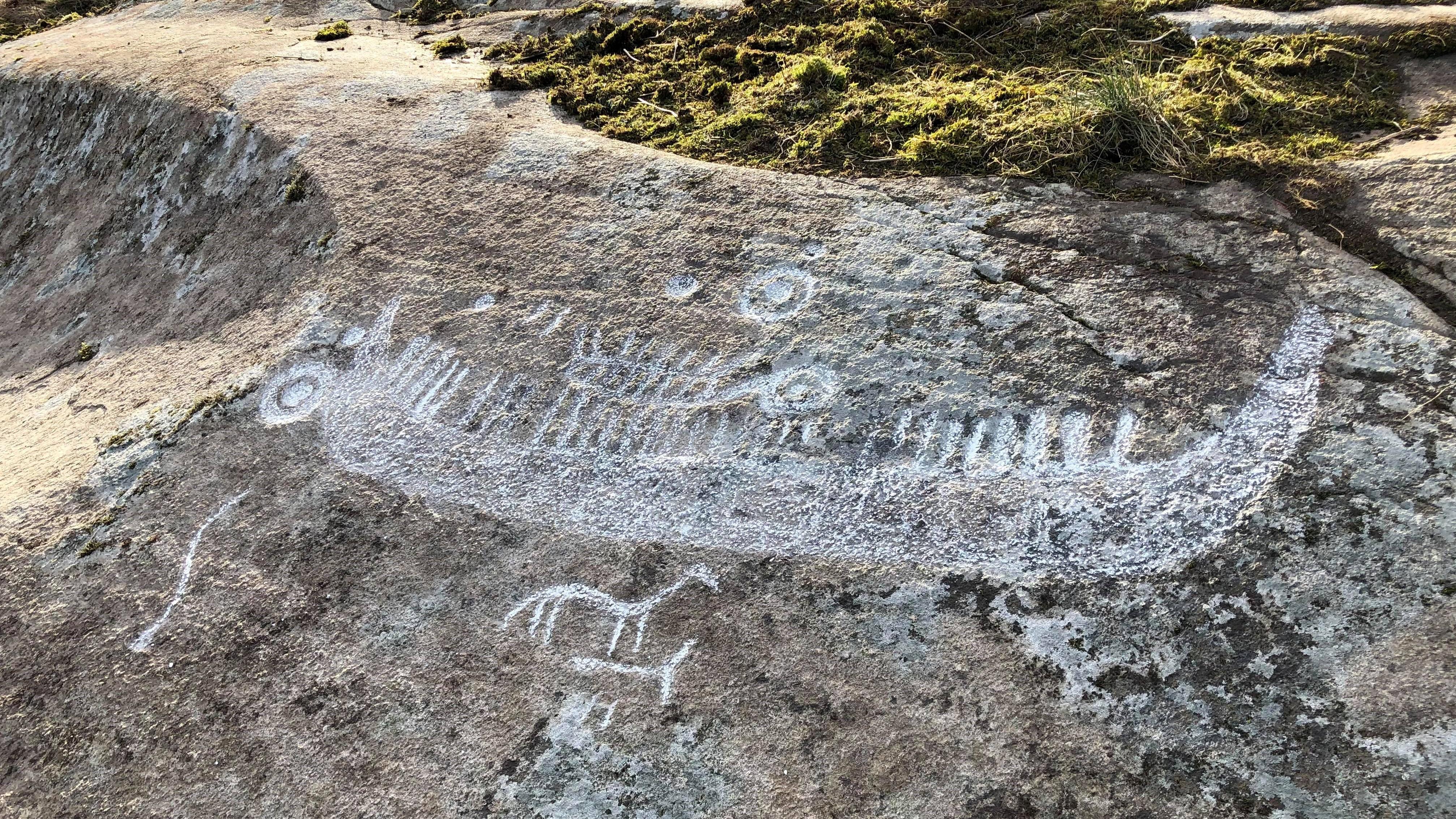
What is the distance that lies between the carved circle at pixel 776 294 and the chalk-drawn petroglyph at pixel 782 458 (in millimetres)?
33

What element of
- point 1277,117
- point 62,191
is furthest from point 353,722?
point 62,191

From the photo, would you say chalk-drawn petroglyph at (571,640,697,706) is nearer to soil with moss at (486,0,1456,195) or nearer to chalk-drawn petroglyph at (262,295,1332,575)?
chalk-drawn petroglyph at (262,295,1332,575)

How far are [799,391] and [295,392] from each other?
1.97m

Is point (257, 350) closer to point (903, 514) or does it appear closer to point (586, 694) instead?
point (586, 694)

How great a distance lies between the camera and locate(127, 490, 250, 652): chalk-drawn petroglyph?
280 centimetres

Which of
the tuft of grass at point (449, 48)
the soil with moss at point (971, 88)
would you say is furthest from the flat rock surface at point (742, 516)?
the tuft of grass at point (449, 48)

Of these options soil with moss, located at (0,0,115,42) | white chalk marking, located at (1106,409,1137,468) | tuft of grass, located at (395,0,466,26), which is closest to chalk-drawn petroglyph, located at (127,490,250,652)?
white chalk marking, located at (1106,409,1137,468)

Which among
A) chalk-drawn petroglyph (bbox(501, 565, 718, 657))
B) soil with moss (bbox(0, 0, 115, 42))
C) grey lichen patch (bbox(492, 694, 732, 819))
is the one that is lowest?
grey lichen patch (bbox(492, 694, 732, 819))

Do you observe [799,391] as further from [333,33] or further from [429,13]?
[429,13]

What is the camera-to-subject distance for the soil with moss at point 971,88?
3.71 m

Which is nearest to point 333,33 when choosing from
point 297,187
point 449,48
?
point 449,48

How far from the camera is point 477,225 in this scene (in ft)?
12.9

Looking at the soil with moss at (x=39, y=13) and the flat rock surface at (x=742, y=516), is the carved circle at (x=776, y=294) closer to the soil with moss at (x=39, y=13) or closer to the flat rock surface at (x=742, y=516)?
the flat rock surface at (x=742, y=516)

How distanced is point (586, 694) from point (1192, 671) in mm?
1610
